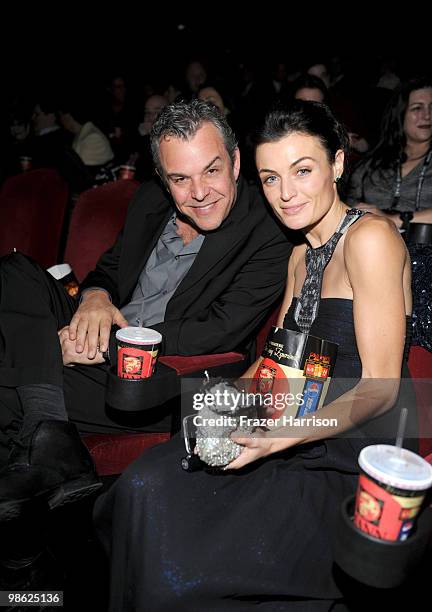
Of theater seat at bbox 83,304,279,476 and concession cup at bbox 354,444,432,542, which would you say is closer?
concession cup at bbox 354,444,432,542

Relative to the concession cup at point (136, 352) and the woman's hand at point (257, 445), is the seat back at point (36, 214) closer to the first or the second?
the concession cup at point (136, 352)

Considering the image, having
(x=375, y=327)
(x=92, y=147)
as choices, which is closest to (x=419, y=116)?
(x=375, y=327)

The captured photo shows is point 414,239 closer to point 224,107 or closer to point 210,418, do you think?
point 210,418

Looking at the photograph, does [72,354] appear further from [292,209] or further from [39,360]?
[292,209]

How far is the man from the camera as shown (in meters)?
1.70

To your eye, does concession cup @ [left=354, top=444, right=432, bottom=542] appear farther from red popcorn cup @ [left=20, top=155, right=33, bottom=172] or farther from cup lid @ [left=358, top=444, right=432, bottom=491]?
red popcorn cup @ [left=20, top=155, right=33, bottom=172]

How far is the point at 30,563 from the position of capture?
64.4 inches

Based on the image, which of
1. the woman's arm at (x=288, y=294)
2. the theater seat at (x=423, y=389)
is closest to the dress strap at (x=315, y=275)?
the woman's arm at (x=288, y=294)

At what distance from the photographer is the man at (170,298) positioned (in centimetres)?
170

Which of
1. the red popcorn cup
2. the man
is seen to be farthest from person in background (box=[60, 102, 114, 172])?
the man

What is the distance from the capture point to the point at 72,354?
6.03ft

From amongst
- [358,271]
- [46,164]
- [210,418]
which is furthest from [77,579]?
[46,164]

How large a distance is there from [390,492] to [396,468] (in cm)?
4

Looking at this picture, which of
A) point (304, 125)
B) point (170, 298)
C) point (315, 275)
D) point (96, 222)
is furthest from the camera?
point (96, 222)
